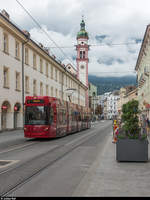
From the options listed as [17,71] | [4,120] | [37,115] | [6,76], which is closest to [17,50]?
[17,71]

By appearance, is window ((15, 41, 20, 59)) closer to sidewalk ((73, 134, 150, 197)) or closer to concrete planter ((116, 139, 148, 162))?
concrete planter ((116, 139, 148, 162))

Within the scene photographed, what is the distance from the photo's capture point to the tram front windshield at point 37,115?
19938mm

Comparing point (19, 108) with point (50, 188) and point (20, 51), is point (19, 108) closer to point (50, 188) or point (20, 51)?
point (20, 51)

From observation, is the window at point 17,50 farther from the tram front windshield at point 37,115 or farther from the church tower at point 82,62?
the church tower at point 82,62

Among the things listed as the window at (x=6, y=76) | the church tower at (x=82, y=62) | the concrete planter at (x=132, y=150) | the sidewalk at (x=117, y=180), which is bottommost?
the sidewalk at (x=117, y=180)

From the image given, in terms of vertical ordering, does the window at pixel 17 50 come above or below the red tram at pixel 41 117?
above

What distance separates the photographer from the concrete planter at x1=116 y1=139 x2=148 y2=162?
32.8ft

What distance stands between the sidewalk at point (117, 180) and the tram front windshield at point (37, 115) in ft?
34.3

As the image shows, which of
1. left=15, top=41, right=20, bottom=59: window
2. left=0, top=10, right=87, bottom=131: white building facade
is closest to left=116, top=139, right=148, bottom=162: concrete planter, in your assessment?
left=0, top=10, right=87, bottom=131: white building facade

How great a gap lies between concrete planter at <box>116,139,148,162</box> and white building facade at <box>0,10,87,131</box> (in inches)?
825

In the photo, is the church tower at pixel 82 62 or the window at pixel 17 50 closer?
the window at pixel 17 50

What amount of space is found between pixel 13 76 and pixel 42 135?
1430 centimetres

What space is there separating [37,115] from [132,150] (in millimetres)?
10991

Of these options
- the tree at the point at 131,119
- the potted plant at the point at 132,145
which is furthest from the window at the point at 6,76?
the potted plant at the point at 132,145
